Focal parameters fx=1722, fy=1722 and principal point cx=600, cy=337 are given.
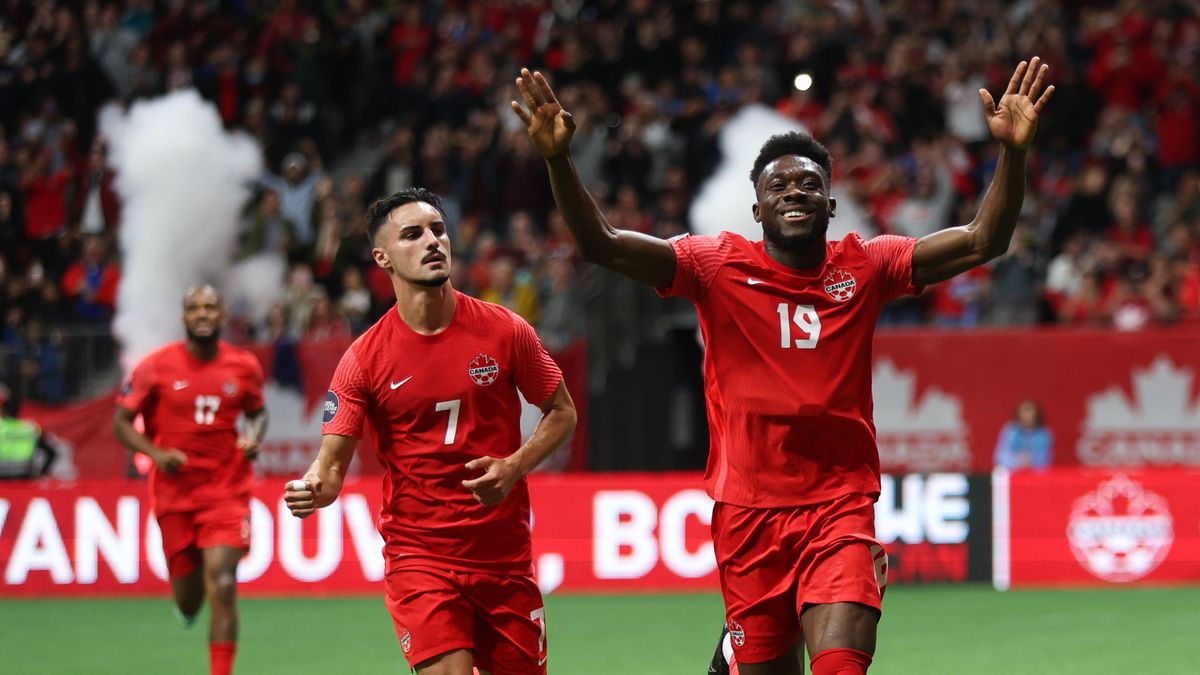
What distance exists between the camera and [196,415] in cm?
1065

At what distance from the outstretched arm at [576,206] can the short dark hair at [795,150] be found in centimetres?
50

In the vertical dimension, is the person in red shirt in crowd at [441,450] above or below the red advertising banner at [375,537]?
above

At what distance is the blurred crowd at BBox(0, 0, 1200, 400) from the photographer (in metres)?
17.6

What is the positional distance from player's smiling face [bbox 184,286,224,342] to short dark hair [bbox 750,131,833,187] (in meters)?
5.23

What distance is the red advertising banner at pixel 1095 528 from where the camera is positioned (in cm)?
1482

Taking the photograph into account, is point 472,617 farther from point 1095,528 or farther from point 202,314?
point 1095,528

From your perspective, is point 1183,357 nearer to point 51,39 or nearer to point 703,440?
point 703,440

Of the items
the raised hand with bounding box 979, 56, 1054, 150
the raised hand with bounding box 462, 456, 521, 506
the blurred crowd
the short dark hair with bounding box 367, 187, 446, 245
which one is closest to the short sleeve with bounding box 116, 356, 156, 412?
the short dark hair with bounding box 367, 187, 446, 245

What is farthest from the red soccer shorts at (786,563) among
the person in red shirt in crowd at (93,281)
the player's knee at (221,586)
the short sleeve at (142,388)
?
the person in red shirt in crowd at (93,281)

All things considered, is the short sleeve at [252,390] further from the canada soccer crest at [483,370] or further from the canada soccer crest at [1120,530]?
the canada soccer crest at [1120,530]

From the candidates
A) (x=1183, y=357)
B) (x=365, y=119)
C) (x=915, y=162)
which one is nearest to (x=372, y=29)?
(x=365, y=119)

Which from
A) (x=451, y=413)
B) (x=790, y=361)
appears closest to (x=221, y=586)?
(x=451, y=413)

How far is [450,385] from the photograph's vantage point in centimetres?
670

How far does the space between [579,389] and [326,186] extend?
159 inches
